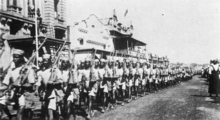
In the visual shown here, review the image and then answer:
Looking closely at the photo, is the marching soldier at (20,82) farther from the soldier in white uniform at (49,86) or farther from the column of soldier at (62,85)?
the soldier in white uniform at (49,86)

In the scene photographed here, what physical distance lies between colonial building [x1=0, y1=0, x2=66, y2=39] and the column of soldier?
6358 mm

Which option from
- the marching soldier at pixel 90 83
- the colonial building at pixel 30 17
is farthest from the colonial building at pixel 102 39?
the marching soldier at pixel 90 83

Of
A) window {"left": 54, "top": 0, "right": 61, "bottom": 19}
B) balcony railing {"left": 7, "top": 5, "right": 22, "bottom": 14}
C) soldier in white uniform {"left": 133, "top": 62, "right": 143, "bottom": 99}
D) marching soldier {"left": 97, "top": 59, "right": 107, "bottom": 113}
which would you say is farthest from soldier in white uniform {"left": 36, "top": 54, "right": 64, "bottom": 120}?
window {"left": 54, "top": 0, "right": 61, "bottom": 19}

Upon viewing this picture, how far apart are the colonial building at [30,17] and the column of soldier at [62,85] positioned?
20.9 feet

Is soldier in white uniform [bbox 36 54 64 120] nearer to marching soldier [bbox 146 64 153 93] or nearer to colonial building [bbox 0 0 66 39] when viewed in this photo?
colonial building [bbox 0 0 66 39]

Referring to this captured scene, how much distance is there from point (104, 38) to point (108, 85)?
28734mm

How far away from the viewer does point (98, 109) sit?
10.1 meters

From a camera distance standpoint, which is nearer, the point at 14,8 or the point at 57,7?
the point at 14,8

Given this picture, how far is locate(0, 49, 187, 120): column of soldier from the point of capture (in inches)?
253

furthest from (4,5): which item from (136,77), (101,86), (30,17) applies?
(101,86)

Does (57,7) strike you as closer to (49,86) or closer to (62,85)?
(62,85)

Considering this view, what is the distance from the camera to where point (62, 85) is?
8156 mm

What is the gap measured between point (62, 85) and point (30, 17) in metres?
16.0

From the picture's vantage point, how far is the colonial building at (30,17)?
18.5m
